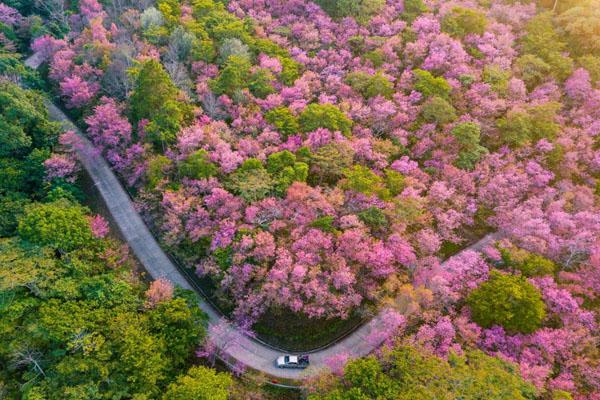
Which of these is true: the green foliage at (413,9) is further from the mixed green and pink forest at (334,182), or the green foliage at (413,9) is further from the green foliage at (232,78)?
the green foliage at (232,78)

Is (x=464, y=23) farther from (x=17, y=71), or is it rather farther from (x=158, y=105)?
(x=17, y=71)

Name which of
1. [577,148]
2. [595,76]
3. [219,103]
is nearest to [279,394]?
[219,103]

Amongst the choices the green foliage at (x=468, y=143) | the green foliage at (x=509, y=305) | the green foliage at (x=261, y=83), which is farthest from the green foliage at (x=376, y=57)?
the green foliage at (x=509, y=305)

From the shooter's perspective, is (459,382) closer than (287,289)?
Yes

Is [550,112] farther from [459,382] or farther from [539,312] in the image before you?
[459,382]

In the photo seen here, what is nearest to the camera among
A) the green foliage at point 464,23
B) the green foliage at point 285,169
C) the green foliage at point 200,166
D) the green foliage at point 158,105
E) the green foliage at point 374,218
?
the green foliage at point 374,218

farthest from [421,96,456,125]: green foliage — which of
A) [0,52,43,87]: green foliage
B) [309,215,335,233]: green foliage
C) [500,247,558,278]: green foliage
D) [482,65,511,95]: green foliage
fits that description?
[0,52,43,87]: green foliage
